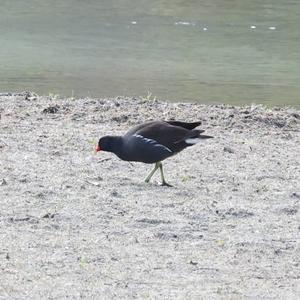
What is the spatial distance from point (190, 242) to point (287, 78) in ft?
33.6

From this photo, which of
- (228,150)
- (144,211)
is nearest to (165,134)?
(144,211)

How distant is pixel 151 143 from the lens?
8.26 meters

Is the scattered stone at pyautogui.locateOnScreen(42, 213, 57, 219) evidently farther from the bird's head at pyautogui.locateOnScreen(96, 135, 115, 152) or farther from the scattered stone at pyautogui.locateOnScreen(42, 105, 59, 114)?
the scattered stone at pyautogui.locateOnScreen(42, 105, 59, 114)

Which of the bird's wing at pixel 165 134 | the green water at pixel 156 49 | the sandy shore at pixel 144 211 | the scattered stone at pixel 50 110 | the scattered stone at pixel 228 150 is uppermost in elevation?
the bird's wing at pixel 165 134

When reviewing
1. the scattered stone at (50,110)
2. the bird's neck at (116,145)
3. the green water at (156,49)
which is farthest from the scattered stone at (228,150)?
the green water at (156,49)

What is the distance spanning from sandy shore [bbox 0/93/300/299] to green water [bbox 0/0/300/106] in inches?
134

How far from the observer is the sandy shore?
18.8ft

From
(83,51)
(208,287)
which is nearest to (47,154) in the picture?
(208,287)

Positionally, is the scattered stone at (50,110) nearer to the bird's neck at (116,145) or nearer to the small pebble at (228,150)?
the small pebble at (228,150)

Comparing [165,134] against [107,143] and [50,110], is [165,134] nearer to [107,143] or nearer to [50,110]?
[107,143]

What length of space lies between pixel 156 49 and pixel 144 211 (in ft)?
39.2

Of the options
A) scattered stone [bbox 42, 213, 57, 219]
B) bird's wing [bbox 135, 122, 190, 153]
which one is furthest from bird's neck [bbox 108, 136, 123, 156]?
scattered stone [bbox 42, 213, 57, 219]

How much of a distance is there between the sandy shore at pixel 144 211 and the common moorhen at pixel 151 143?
0.72ft

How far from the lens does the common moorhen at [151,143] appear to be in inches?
325
